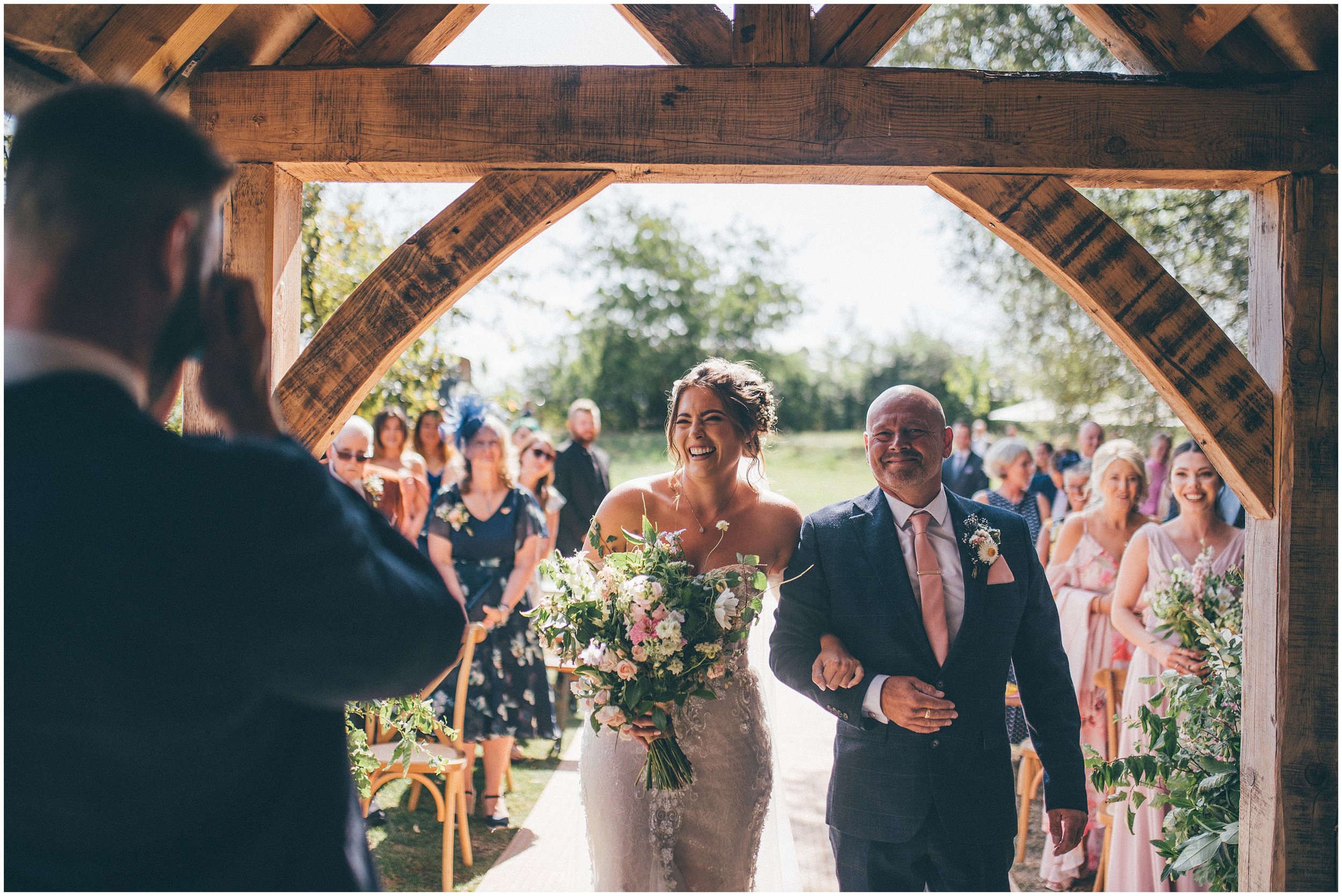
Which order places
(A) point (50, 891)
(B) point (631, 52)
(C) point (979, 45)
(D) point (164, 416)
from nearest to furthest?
(A) point (50, 891) → (D) point (164, 416) → (B) point (631, 52) → (C) point (979, 45)

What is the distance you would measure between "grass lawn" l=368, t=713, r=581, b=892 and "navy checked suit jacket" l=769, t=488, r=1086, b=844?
231cm

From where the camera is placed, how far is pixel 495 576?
5.32m

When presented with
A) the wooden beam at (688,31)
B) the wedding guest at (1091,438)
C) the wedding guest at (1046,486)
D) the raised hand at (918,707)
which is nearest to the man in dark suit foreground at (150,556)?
the raised hand at (918,707)

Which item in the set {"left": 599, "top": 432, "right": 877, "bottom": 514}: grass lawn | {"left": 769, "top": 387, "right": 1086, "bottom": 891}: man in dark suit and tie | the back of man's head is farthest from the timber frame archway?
{"left": 599, "top": 432, "right": 877, "bottom": 514}: grass lawn

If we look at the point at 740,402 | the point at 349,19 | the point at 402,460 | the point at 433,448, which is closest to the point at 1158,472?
the point at 433,448

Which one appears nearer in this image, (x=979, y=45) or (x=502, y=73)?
(x=502, y=73)

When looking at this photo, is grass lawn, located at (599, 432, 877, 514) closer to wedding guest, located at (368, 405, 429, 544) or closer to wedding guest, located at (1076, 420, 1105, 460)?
wedding guest, located at (1076, 420, 1105, 460)

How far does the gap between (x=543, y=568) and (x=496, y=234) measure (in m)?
1.12

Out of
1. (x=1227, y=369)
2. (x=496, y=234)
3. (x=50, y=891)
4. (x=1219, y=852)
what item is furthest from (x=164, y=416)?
(x=1219, y=852)

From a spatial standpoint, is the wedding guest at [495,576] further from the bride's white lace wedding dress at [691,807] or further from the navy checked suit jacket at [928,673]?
the navy checked suit jacket at [928,673]

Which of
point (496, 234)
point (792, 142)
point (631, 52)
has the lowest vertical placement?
point (496, 234)

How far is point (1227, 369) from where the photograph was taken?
2736 millimetres

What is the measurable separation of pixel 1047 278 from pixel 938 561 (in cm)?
778

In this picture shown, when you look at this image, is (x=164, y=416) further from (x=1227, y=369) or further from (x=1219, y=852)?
(x=1219, y=852)
